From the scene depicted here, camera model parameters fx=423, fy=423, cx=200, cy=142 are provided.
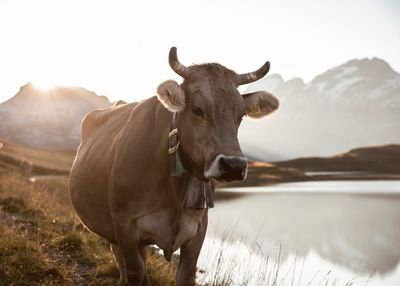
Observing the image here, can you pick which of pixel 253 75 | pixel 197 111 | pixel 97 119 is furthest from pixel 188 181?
pixel 97 119

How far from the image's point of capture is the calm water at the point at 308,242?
12266mm

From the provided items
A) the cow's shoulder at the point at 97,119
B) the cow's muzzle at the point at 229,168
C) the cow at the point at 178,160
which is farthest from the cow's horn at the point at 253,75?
the cow's shoulder at the point at 97,119

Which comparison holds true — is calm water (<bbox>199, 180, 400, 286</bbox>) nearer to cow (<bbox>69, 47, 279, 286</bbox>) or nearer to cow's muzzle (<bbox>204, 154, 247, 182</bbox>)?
cow (<bbox>69, 47, 279, 286</bbox>)

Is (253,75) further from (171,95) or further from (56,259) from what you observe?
(56,259)

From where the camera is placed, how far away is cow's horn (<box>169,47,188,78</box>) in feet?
13.4

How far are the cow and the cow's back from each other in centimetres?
→ 14

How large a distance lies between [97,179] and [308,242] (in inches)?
638

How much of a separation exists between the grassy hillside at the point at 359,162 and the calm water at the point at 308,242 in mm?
67523

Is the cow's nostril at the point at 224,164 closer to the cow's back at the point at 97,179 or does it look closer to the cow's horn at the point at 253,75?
the cow's horn at the point at 253,75

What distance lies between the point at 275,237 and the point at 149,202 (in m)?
17.7

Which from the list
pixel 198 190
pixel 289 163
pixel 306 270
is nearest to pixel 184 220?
pixel 198 190

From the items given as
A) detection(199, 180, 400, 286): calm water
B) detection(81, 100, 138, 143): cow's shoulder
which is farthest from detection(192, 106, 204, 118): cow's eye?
detection(199, 180, 400, 286): calm water

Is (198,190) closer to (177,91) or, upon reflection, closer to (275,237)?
(177,91)

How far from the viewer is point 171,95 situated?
13.2ft
